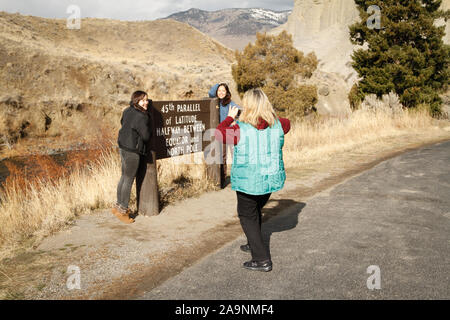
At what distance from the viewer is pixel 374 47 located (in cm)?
1908

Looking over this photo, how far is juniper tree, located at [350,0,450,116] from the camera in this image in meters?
18.6

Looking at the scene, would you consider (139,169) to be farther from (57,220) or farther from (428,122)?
(428,122)

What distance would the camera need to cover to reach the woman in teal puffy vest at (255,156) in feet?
12.5

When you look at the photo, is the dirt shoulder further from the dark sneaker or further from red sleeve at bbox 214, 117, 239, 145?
red sleeve at bbox 214, 117, 239, 145

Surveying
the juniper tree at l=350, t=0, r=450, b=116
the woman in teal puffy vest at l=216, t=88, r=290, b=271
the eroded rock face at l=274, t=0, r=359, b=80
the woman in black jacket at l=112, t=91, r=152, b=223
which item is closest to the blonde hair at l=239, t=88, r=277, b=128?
the woman in teal puffy vest at l=216, t=88, r=290, b=271

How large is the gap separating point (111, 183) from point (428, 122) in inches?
603

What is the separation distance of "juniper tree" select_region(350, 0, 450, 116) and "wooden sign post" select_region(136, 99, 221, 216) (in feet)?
45.2

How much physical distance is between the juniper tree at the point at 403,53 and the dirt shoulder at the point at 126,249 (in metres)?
13.3

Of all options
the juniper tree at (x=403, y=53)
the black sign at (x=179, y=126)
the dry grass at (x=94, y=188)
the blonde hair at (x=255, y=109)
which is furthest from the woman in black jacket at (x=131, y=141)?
the juniper tree at (x=403, y=53)

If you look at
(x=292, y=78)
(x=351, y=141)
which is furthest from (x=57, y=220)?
(x=292, y=78)

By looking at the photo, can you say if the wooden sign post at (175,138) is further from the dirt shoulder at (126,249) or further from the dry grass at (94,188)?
the dry grass at (94,188)

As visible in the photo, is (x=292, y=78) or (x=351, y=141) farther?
Answer: (x=292, y=78)

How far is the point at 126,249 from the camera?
4719 millimetres

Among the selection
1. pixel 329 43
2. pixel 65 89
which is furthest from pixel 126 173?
pixel 329 43
